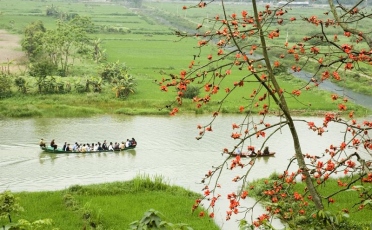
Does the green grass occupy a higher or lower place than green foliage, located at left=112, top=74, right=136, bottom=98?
lower

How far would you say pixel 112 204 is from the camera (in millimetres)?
12539

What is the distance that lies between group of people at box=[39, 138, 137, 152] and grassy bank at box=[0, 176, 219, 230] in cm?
344

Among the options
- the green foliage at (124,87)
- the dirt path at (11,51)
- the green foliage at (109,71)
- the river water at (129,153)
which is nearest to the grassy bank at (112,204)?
the river water at (129,153)

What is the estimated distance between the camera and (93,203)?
12.5 meters

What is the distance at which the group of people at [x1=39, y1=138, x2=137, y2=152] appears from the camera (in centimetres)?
1744

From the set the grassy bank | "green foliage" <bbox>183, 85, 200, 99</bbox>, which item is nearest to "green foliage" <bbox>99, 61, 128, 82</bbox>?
"green foliage" <bbox>183, 85, 200, 99</bbox>

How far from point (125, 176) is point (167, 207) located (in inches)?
135

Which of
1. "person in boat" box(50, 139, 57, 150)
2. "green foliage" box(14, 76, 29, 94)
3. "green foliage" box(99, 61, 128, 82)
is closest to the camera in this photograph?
"person in boat" box(50, 139, 57, 150)

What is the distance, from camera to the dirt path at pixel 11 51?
3308 centimetres

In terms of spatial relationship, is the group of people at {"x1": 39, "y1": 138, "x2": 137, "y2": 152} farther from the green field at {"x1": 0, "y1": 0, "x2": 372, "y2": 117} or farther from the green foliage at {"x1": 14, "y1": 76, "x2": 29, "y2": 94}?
the green foliage at {"x1": 14, "y1": 76, "x2": 29, "y2": 94}

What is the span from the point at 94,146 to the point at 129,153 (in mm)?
1267

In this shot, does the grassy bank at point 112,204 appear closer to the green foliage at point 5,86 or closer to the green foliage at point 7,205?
the green foliage at point 7,205

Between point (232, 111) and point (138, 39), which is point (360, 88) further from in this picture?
point (138, 39)

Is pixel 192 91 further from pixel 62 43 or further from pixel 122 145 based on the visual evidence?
pixel 62 43
